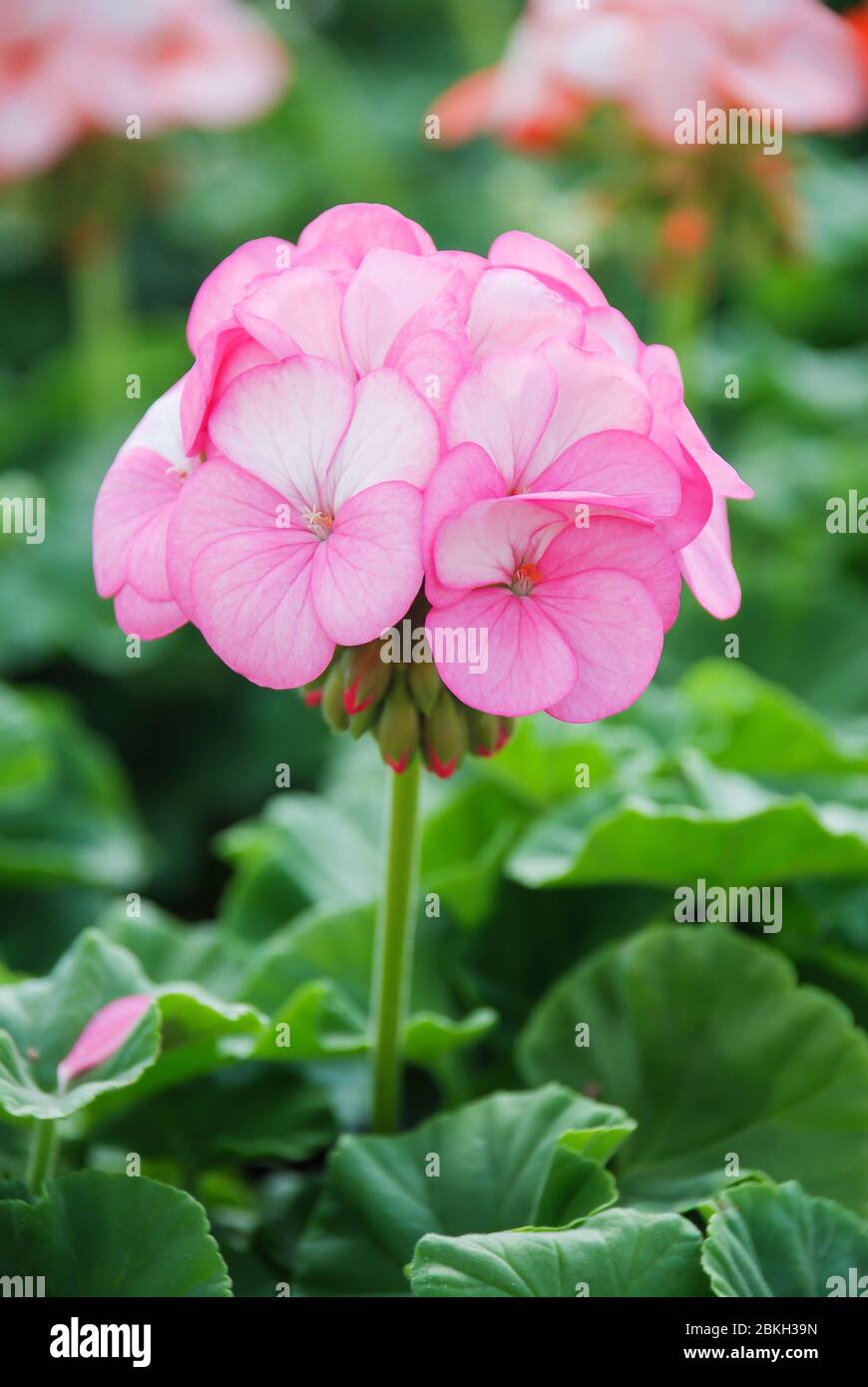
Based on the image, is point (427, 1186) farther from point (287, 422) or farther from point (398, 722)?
point (287, 422)

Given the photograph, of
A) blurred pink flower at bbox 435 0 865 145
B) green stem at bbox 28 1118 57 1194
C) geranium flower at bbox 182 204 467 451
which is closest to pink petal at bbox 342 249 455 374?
geranium flower at bbox 182 204 467 451

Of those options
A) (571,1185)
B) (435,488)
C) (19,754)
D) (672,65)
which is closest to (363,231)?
(435,488)

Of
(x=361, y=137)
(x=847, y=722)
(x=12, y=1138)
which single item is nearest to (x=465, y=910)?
(x=12, y=1138)

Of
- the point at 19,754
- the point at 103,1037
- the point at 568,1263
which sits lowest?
the point at 568,1263

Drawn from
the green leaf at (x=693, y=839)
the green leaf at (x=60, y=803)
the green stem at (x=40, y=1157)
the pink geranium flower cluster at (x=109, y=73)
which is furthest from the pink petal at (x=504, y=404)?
the pink geranium flower cluster at (x=109, y=73)

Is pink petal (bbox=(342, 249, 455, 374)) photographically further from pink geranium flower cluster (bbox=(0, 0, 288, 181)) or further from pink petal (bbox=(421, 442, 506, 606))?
pink geranium flower cluster (bbox=(0, 0, 288, 181))
